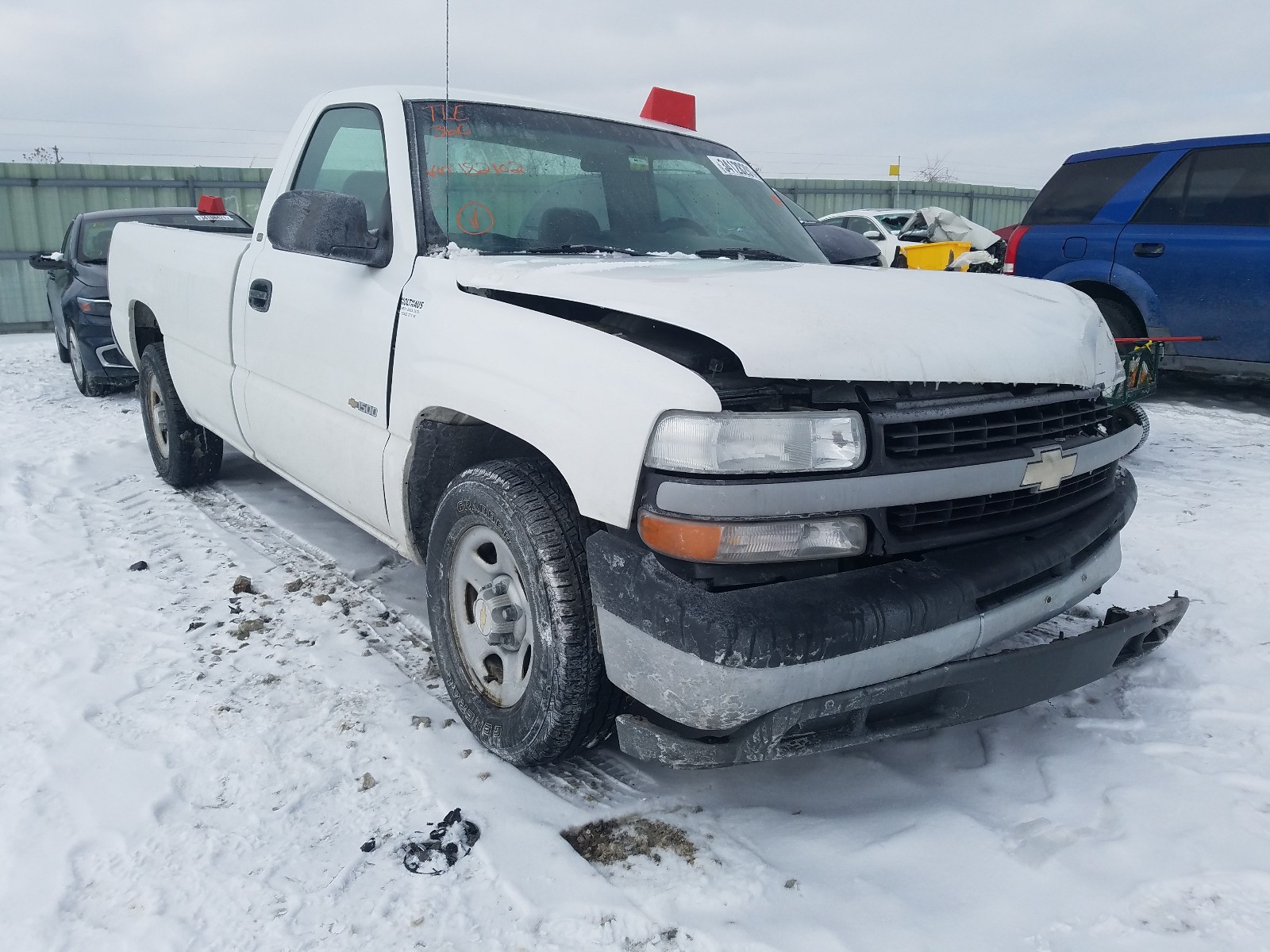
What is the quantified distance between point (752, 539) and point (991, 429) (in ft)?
2.24

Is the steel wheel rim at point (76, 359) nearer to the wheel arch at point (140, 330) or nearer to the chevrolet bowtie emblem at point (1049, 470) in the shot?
the wheel arch at point (140, 330)

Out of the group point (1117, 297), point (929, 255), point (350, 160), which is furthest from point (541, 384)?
point (929, 255)

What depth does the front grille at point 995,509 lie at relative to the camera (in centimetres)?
213

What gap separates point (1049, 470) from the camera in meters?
2.30

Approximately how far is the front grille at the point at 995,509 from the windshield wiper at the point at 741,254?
1.24 meters

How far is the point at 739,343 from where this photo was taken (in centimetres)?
197

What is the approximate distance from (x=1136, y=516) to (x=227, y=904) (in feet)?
14.0

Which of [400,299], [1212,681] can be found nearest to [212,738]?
[400,299]

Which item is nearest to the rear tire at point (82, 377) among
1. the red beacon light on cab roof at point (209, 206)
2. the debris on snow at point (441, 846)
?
the red beacon light on cab roof at point (209, 206)

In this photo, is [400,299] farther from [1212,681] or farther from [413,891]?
[1212,681]

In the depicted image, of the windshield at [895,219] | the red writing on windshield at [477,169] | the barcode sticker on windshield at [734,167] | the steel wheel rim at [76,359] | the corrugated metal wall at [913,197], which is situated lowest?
the steel wheel rim at [76,359]

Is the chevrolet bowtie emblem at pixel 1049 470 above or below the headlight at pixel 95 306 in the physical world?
above

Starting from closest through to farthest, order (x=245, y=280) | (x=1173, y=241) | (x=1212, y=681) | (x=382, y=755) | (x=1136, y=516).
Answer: (x=382, y=755)
(x=1212, y=681)
(x=245, y=280)
(x=1136, y=516)
(x=1173, y=241)

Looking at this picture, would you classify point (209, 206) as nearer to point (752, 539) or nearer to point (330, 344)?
point (330, 344)
